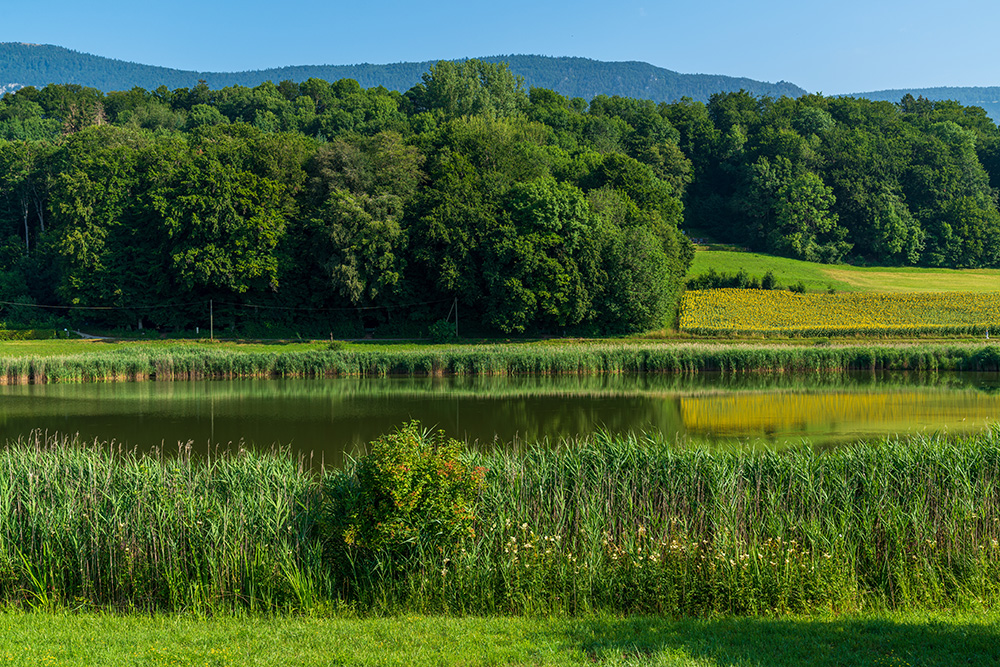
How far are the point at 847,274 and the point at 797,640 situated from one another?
2985 inches

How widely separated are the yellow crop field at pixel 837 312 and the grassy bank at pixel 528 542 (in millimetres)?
45028

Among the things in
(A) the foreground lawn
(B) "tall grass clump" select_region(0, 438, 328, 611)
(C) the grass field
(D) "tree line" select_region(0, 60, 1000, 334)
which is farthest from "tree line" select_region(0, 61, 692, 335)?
(A) the foreground lawn

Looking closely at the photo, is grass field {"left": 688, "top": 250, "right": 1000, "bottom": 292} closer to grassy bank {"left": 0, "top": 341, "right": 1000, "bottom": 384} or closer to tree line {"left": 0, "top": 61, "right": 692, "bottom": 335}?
tree line {"left": 0, "top": 61, "right": 692, "bottom": 335}

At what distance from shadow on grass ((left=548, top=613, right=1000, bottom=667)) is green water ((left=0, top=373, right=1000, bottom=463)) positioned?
10.9 m

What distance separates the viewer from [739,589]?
9.07 meters

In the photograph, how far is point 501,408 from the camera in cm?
2803

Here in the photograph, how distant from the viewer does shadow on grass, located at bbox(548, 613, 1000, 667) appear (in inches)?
277

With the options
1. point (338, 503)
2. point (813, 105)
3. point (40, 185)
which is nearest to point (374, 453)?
point (338, 503)

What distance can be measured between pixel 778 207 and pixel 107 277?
2674 inches

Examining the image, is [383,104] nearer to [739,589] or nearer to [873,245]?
[873,245]

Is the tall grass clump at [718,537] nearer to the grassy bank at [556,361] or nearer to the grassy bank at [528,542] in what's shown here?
the grassy bank at [528,542]

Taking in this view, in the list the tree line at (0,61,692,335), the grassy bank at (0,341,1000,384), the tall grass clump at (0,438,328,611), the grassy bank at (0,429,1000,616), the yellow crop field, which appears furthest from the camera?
the tree line at (0,61,692,335)

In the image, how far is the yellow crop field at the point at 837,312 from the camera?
175 feet

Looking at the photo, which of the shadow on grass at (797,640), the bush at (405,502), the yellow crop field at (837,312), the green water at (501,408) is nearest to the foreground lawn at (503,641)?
the shadow on grass at (797,640)
